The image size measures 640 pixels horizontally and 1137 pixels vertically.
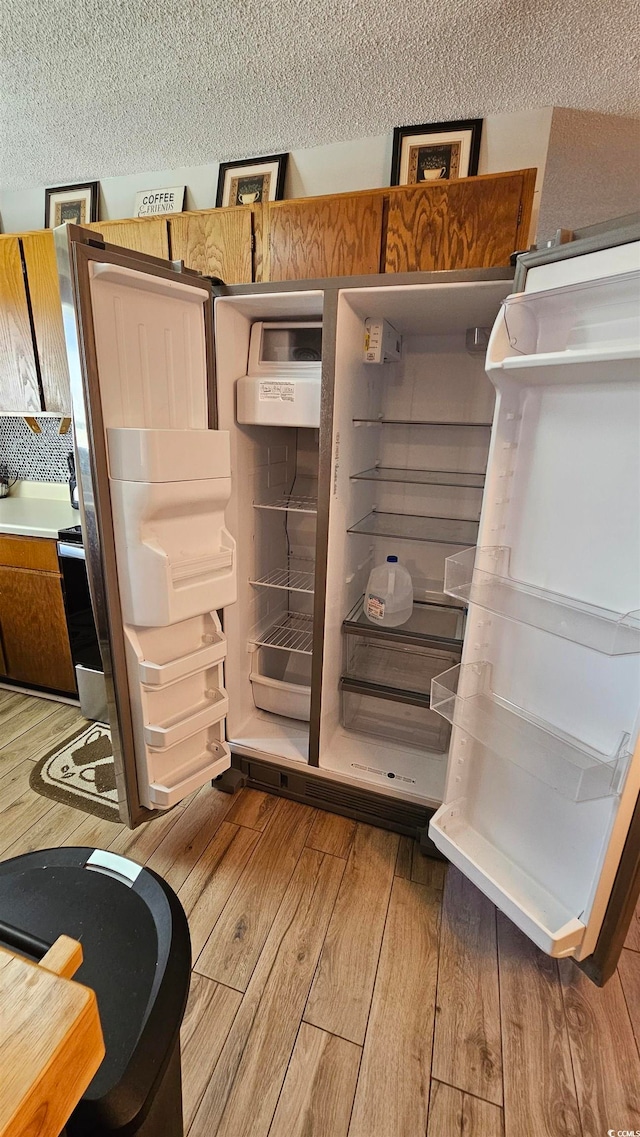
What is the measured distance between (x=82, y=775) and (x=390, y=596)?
146 cm

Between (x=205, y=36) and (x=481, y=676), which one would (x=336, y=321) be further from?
(x=481, y=676)

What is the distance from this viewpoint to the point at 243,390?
1604 mm

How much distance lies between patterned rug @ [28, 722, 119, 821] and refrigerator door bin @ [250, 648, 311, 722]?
0.60 metres

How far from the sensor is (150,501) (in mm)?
→ 1232

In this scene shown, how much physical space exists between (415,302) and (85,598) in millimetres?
1818

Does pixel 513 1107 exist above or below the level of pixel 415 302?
below

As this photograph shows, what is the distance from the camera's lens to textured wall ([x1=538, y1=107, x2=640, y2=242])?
1.67 metres

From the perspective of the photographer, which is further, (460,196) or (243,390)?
(243,390)

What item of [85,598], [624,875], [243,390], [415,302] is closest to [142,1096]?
[624,875]

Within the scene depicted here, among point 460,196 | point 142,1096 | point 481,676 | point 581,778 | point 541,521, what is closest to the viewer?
point 142,1096

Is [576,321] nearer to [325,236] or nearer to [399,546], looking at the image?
[325,236]

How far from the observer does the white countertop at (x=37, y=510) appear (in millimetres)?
2184

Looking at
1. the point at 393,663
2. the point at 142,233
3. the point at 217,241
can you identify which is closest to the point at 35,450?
the point at 142,233

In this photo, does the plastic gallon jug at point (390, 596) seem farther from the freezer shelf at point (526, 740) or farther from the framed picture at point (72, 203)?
the framed picture at point (72, 203)
